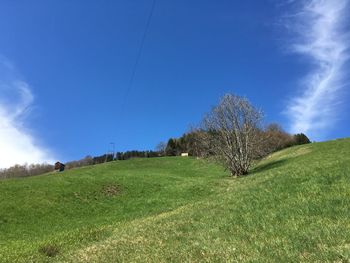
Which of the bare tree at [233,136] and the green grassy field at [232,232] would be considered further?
the bare tree at [233,136]

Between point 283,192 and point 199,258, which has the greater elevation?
point 283,192

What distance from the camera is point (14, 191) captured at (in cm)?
3894

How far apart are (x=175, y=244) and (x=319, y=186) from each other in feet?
20.8

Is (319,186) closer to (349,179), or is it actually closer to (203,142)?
(349,179)

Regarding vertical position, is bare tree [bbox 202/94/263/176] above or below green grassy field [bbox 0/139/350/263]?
above

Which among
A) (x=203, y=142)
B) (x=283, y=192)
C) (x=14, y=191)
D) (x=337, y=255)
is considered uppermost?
(x=203, y=142)

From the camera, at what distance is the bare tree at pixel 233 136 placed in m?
52.2

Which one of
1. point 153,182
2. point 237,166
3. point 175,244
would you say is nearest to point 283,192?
point 175,244

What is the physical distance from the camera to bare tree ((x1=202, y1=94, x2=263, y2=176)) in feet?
171

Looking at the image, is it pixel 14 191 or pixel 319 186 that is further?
pixel 14 191

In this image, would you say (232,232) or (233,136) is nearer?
(232,232)

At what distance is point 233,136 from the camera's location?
53438mm

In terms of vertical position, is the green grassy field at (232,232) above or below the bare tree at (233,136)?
below

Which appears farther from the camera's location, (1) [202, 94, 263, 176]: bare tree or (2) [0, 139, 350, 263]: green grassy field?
(1) [202, 94, 263, 176]: bare tree
